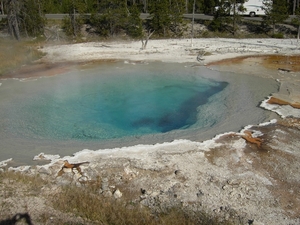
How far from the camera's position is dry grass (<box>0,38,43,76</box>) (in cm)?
1507

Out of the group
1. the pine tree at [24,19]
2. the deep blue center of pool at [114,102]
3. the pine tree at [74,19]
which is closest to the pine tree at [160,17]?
the pine tree at [74,19]

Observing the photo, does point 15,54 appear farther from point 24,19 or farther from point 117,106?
point 117,106

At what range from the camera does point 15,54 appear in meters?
16.6

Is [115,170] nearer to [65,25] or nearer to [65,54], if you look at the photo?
[65,54]

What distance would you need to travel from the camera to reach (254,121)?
904 centimetres

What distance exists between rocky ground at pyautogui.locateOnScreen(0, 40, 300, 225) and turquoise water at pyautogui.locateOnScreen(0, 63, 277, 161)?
0.70 metres

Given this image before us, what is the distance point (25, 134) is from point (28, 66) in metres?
7.71

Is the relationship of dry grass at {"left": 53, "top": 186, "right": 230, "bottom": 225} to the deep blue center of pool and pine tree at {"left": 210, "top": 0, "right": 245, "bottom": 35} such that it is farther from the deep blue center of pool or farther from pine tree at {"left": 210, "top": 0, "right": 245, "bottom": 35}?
pine tree at {"left": 210, "top": 0, "right": 245, "bottom": 35}

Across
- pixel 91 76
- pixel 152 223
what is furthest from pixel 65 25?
pixel 152 223

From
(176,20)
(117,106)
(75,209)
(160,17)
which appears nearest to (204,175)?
(75,209)

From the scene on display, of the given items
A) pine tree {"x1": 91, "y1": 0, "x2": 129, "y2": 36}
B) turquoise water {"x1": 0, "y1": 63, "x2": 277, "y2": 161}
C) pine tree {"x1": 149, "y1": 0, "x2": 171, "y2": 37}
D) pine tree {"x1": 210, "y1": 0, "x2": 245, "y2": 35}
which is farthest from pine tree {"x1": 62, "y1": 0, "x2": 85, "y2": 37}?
pine tree {"x1": 210, "y1": 0, "x2": 245, "y2": 35}

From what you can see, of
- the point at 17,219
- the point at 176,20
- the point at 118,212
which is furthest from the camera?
the point at 176,20

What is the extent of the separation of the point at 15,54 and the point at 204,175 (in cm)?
1315

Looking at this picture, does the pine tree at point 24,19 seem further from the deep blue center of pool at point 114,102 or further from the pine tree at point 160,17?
the deep blue center of pool at point 114,102
